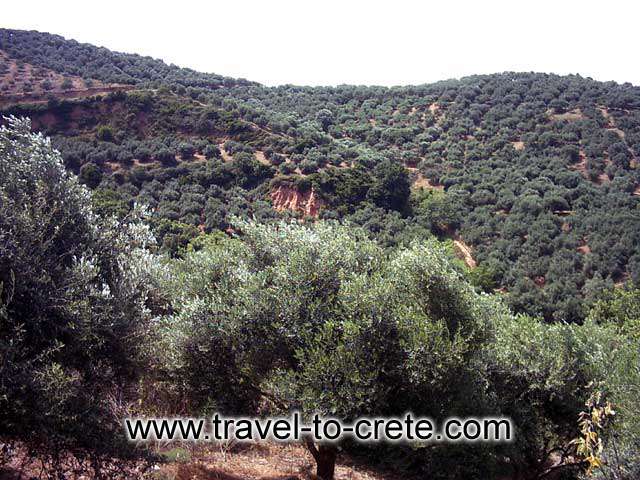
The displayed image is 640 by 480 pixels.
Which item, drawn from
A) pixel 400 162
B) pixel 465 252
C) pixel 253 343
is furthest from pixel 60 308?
pixel 400 162

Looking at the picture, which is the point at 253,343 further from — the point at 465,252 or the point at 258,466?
the point at 465,252

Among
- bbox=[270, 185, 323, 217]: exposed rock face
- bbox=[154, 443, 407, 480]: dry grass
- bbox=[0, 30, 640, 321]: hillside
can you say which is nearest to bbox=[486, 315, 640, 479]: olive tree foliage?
bbox=[154, 443, 407, 480]: dry grass

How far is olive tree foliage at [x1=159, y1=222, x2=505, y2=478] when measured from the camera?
798 centimetres

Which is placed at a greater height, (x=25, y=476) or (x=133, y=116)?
(x=133, y=116)

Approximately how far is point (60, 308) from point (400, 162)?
54319mm

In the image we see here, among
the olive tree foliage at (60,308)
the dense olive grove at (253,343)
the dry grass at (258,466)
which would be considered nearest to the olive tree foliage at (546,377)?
the dense olive grove at (253,343)

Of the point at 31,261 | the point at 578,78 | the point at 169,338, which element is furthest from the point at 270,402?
the point at 578,78

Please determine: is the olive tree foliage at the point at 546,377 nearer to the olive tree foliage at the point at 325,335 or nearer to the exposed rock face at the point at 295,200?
the olive tree foliage at the point at 325,335

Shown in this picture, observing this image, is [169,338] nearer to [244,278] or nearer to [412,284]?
[244,278]

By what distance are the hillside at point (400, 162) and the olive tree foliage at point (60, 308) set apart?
23257 mm

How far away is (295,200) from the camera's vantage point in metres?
44.3

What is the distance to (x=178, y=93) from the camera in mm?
64062

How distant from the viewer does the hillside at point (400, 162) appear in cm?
3841

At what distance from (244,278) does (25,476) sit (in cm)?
505
